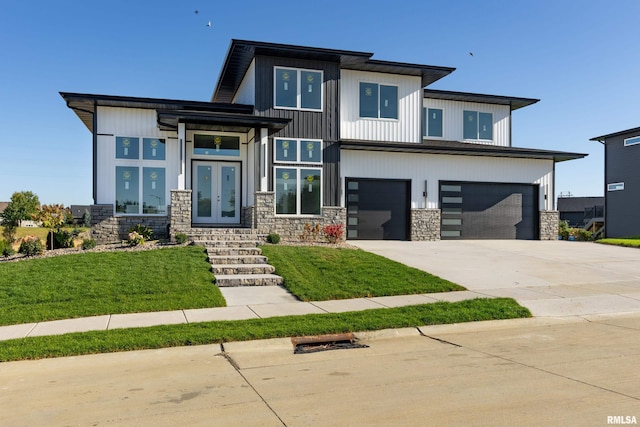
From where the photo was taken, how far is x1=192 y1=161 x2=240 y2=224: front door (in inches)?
719

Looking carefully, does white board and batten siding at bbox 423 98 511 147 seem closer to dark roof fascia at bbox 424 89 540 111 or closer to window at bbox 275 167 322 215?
dark roof fascia at bbox 424 89 540 111

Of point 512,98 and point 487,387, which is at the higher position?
point 512,98

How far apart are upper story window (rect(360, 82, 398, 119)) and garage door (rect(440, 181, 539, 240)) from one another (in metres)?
3.89

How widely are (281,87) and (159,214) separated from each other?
6.50m

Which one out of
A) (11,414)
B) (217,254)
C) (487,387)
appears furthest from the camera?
(217,254)

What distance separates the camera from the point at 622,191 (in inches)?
1080

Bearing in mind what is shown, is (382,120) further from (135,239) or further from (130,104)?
(135,239)

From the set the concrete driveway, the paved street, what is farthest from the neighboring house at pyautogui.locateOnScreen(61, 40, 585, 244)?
the paved street

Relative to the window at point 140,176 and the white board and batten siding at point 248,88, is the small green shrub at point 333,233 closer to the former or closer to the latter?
the white board and batten siding at point 248,88

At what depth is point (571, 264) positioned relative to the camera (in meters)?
14.4

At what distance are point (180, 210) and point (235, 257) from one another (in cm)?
406

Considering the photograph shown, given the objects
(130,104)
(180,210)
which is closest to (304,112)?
(180,210)

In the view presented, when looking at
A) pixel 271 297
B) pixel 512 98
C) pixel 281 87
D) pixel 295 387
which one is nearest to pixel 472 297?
pixel 271 297

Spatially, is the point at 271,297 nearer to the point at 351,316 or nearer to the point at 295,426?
the point at 351,316
